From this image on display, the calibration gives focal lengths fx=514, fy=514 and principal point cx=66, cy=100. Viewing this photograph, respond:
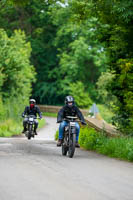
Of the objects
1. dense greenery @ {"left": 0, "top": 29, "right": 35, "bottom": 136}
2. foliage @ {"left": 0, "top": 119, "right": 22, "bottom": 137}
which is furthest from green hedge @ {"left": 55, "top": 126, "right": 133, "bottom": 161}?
dense greenery @ {"left": 0, "top": 29, "right": 35, "bottom": 136}

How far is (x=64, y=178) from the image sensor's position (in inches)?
372

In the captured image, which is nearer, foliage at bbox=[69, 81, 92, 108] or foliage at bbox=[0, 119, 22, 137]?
foliage at bbox=[0, 119, 22, 137]

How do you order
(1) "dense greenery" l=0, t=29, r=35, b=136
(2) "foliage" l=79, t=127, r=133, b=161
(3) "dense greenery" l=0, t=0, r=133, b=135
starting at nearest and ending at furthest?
(2) "foliage" l=79, t=127, r=133, b=161, (1) "dense greenery" l=0, t=29, r=35, b=136, (3) "dense greenery" l=0, t=0, r=133, b=135

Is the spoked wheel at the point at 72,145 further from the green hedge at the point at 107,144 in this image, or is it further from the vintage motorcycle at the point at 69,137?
the green hedge at the point at 107,144

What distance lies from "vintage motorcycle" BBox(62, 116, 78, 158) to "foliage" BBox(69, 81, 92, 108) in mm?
47721

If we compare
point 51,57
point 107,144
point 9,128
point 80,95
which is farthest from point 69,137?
point 51,57

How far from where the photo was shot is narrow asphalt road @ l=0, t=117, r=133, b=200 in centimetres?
784

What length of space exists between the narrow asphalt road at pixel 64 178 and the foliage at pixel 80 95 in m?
48.7

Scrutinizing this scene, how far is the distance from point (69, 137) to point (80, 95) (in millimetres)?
48497

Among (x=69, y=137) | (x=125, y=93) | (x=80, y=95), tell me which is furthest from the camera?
(x=80, y=95)

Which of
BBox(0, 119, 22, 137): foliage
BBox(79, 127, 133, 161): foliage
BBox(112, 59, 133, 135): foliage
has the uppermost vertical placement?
BBox(112, 59, 133, 135): foliage

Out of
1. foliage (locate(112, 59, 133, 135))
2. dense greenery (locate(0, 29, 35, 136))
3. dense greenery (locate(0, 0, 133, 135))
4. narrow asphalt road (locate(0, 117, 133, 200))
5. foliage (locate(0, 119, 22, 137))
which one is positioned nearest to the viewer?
narrow asphalt road (locate(0, 117, 133, 200))

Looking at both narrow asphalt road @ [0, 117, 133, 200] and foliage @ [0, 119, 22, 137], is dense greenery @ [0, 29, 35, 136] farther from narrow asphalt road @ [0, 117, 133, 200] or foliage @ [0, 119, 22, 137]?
narrow asphalt road @ [0, 117, 133, 200]

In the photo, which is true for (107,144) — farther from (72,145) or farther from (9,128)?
(9,128)
